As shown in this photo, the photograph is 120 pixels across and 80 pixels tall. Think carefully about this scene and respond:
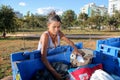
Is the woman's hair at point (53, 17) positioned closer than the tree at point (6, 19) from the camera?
Yes

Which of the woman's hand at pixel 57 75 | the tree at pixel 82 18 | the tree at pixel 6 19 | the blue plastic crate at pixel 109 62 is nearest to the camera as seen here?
the woman's hand at pixel 57 75

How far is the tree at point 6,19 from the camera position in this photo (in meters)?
23.0

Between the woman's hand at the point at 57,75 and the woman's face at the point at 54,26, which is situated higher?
the woman's face at the point at 54,26

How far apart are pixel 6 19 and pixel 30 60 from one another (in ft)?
70.7

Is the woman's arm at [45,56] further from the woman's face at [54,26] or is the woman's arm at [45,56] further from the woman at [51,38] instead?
the woman's face at [54,26]

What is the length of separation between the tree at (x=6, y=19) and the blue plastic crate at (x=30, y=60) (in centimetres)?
2067

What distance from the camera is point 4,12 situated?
2372 centimetres

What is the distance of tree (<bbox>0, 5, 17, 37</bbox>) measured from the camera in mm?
22984

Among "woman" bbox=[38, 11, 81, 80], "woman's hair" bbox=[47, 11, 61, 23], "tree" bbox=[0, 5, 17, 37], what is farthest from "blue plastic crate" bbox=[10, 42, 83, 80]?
"tree" bbox=[0, 5, 17, 37]

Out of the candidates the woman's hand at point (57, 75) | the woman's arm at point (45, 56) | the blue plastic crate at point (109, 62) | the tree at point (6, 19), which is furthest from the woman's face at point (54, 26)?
the tree at point (6, 19)

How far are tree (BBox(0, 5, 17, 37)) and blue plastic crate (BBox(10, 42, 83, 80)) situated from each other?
20.7m

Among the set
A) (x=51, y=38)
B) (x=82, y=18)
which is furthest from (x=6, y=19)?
(x=82, y=18)

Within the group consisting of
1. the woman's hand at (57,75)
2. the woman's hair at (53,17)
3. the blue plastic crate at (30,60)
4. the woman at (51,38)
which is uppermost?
the woman's hair at (53,17)

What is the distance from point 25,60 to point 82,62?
82cm
